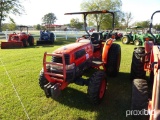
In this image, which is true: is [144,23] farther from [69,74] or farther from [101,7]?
[69,74]

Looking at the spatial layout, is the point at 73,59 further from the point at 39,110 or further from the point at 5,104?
the point at 5,104

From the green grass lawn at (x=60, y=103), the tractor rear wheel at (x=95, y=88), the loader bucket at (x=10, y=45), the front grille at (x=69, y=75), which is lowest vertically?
the green grass lawn at (x=60, y=103)

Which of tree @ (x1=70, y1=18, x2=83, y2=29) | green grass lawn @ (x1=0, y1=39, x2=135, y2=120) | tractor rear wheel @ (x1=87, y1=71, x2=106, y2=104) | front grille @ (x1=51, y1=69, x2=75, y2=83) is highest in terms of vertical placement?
tree @ (x1=70, y1=18, x2=83, y2=29)

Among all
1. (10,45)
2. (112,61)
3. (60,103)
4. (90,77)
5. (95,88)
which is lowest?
(60,103)

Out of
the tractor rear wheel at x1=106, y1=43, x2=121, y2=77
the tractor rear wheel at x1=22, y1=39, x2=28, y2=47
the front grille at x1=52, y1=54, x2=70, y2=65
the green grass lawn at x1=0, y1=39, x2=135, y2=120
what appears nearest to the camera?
the green grass lawn at x1=0, y1=39, x2=135, y2=120

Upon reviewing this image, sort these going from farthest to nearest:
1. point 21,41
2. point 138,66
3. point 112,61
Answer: point 21,41
point 112,61
point 138,66

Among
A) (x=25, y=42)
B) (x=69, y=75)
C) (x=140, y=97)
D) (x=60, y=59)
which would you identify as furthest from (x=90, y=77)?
(x=25, y=42)

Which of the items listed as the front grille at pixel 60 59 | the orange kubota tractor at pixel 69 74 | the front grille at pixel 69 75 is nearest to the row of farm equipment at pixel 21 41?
the orange kubota tractor at pixel 69 74

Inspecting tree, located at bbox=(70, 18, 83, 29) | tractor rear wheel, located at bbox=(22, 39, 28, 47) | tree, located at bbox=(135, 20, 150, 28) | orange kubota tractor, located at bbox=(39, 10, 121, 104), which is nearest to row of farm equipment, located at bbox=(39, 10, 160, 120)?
orange kubota tractor, located at bbox=(39, 10, 121, 104)

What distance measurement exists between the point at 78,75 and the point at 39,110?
104cm

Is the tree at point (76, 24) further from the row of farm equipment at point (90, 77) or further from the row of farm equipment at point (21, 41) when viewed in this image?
the row of farm equipment at point (90, 77)

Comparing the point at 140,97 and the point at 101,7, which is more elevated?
the point at 101,7

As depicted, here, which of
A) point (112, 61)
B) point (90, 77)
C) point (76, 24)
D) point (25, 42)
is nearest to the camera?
point (90, 77)

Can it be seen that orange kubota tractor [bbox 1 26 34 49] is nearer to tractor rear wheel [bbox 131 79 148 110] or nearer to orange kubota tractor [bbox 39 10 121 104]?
orange kubota tractor [bbox 39 10 121 104]
